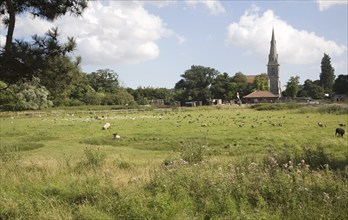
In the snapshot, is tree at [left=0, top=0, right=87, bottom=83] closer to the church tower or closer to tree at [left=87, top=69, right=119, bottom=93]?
tree at [left=87, top=69, right=119, bottom=93]

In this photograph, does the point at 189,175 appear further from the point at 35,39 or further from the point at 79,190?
the point at 35,39

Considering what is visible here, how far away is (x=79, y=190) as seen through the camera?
28.9ft

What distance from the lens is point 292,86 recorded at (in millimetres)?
128000

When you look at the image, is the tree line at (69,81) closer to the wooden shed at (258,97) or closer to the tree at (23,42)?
the tree at (23,42)

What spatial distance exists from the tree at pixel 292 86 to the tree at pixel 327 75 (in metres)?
10.1

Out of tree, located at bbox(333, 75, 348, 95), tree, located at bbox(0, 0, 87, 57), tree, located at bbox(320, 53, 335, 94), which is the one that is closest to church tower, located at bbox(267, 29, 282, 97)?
tree, located at bbox(320, 53, 335, 94)

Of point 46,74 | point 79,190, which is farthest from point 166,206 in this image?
point 46,74

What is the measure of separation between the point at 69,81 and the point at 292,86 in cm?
12464

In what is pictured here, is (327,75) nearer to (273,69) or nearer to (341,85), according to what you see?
(341,85)

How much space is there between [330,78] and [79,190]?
136 m

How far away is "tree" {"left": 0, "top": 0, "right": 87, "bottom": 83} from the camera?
10.0 metres

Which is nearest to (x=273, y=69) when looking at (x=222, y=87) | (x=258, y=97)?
(x=258, y=97)

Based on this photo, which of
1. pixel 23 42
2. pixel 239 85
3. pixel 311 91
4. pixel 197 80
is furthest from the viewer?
pixel 197 80

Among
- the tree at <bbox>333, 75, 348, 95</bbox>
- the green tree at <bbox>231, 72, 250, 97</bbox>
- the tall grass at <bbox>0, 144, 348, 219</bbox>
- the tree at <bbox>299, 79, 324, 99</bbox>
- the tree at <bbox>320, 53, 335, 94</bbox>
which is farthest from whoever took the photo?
the green tree at <bbox>231, 72, 250, 97</bbox>
